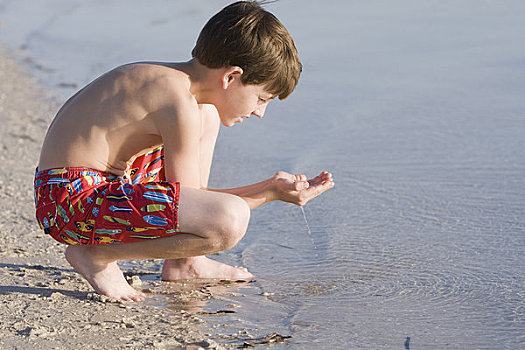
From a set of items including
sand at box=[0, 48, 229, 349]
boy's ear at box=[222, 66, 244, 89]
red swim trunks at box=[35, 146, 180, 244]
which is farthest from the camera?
boy's ear at box=[222, 66, 244, 89]

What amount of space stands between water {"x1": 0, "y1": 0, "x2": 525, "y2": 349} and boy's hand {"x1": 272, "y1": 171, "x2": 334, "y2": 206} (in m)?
0.38

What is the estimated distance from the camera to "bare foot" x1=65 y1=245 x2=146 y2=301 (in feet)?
9.12

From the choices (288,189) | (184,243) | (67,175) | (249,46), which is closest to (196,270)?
(184,243)

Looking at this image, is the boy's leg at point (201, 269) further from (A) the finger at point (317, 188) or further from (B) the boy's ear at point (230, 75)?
(A) the finger at point (317, 188)

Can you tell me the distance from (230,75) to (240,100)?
100 mm

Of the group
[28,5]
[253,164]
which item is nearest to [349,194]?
[253,164]

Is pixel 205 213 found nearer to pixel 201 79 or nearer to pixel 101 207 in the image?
pixel 101 207

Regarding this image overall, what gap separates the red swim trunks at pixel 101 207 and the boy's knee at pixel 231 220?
0.50 ft

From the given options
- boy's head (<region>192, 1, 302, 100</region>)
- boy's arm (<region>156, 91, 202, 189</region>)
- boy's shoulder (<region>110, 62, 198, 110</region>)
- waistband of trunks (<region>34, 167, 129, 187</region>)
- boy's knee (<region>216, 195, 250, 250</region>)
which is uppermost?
boy's head (<region>192, 1, 302, 100</region>)

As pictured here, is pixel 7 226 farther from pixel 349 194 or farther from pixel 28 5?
pixel 28 5

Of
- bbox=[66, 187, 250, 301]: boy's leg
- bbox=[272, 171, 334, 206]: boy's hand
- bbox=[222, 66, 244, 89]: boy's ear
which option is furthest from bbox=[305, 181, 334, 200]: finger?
bbox=[222, 66, 244, 89]: boy's ear

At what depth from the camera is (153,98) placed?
2.66 m

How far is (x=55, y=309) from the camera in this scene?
8.68 ft

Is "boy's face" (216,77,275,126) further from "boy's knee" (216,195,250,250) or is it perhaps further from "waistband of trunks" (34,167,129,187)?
"waistband of trunks" (34,167,129,187)
